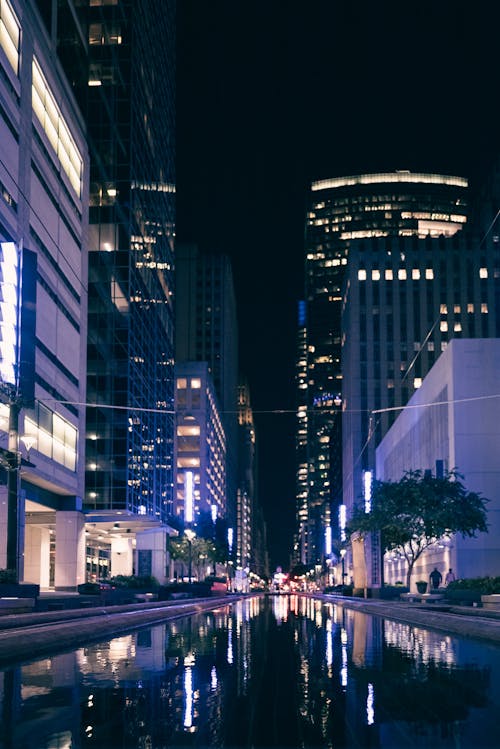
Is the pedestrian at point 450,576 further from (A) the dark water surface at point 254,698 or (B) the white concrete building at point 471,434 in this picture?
(A) the dark water surface at point 254,698

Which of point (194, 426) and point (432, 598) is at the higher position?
point (194, 426)

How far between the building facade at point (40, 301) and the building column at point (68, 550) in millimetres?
77

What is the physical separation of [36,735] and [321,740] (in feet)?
9.76

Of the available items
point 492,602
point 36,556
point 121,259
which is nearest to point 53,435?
point 36,556

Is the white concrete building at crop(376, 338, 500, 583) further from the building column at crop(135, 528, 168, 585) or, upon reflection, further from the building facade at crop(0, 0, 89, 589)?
the building column at crop(135, 528, 168, 585)

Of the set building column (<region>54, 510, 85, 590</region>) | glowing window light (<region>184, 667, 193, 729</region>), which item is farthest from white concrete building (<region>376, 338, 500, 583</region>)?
glowing window light (<region>184, 667, 193, 729</region>)

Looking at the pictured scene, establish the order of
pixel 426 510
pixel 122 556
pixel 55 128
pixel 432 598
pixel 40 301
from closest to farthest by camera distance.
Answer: pixel 432 598
pixel 40 301
pixel 426 510
pixel 55 128
pixel 122 556

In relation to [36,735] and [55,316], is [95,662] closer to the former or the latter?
[36,735]

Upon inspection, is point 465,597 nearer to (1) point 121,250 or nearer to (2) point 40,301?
(2) point 40,301

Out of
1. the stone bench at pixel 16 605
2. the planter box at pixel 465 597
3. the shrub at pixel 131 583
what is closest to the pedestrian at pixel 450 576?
the planter box at pixel 465 597

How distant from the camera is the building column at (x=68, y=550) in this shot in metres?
66.1

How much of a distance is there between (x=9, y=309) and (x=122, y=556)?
7641 cm

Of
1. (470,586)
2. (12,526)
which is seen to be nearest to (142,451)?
(470,586)

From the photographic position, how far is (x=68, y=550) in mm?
66625
